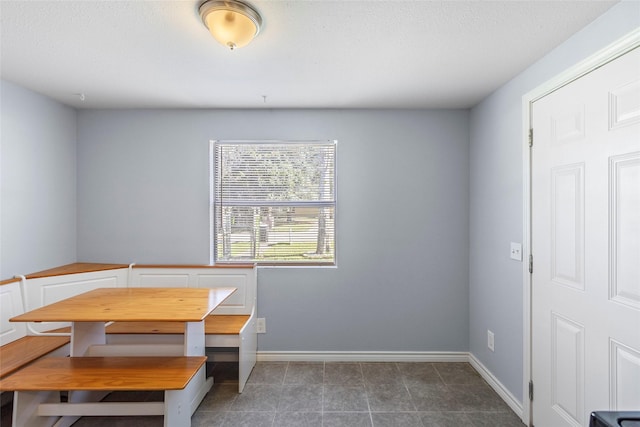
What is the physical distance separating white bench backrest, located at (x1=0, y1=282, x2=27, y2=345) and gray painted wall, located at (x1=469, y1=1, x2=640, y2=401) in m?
3.57

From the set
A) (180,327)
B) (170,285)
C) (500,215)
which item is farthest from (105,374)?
(500,215)

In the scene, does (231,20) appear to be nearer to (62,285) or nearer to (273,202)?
(273,202)

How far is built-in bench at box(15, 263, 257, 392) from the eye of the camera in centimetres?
232

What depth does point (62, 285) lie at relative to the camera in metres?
2.42

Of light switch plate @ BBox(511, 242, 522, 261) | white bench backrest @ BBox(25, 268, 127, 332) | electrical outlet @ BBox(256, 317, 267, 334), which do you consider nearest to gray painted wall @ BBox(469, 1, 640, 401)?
light switch plate @ BBox(511, 242, 522, 261)

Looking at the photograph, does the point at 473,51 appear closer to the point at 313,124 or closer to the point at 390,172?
the point at 390,172

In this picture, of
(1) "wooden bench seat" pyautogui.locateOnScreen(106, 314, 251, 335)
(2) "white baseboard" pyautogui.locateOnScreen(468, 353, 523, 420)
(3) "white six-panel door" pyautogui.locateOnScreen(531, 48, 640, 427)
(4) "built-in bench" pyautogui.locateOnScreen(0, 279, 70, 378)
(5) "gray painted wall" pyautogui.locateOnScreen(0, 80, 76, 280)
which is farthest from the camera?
(1) "wooden bench seat" pyautogui.locateOnScreen(106, 314, 251, 335)

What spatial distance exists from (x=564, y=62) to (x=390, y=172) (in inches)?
55.0

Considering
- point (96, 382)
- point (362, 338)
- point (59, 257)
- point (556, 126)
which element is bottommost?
point (362, 338)

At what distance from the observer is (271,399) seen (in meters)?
2.22

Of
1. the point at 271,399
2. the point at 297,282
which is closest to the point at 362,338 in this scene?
the point at 297,282

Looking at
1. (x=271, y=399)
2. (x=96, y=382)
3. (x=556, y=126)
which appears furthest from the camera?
(x=271, y=399)

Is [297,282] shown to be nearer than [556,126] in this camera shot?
No

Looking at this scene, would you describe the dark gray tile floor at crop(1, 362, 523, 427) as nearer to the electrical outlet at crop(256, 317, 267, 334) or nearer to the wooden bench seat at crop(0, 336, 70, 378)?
the electrical outlet at crop(256, 317, 267, 334)
